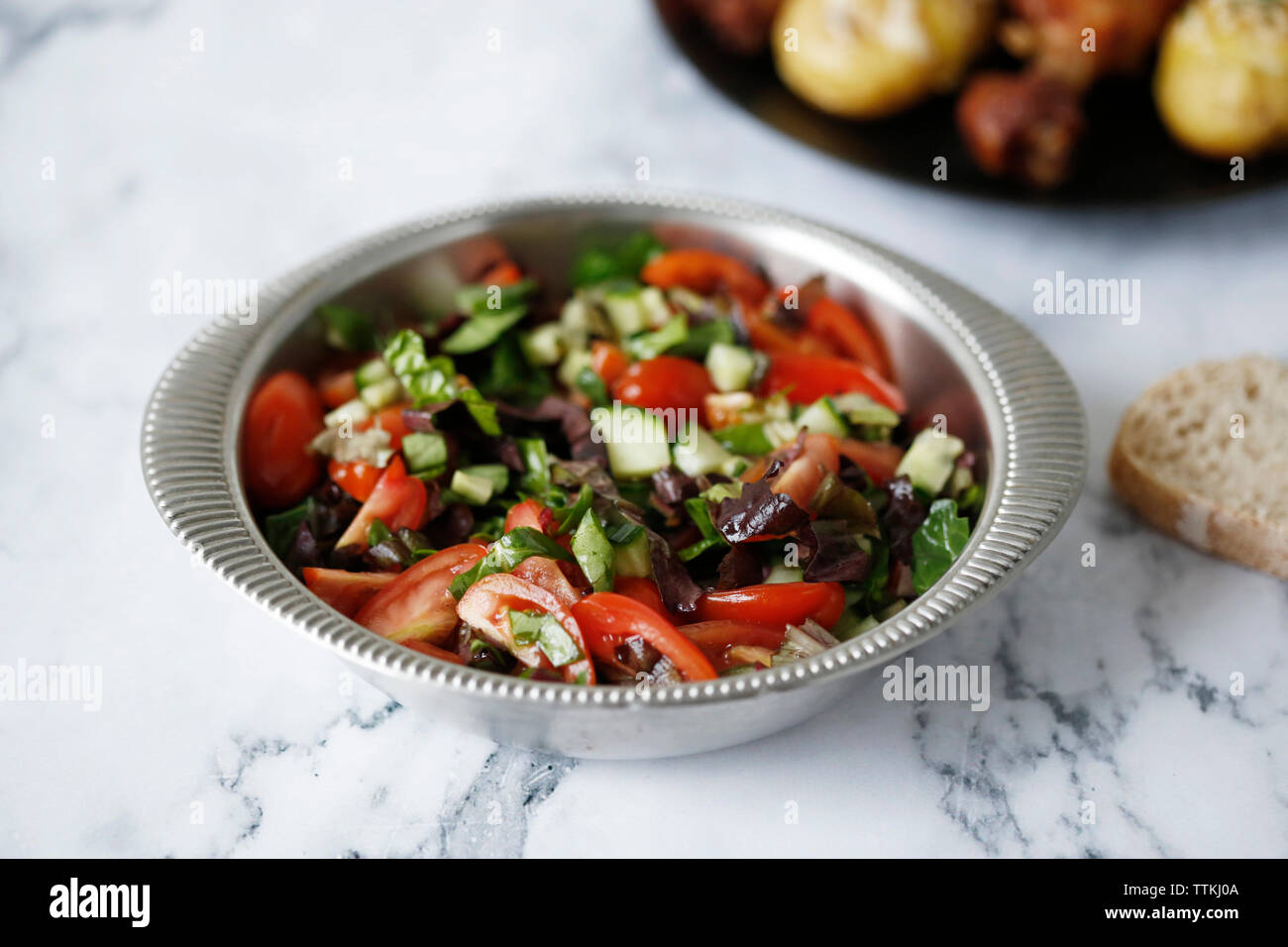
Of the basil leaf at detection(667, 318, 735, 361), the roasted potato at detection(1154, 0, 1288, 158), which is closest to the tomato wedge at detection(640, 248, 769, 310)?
the basil leaf at detection(667, 318, 735, 361)

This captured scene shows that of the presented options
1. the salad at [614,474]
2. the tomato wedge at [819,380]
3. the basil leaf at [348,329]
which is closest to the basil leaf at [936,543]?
the salad at [614,474]

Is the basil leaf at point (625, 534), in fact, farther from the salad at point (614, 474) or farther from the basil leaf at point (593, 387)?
the basil leaf at point (593, 387)

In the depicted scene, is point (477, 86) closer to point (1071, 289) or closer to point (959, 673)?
point (1071, 289)

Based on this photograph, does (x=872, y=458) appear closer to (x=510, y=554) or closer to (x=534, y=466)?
(x=534, y=466)

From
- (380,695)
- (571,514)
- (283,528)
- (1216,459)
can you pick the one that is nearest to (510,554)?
(571,514)

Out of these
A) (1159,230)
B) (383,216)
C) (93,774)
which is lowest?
(93,774)

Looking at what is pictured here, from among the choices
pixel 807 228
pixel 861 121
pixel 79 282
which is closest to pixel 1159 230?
pixel 861 121

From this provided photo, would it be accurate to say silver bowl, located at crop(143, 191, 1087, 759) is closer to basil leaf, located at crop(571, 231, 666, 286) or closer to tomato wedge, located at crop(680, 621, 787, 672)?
basil leaf, located at crop(571, 231, 666, 286)
